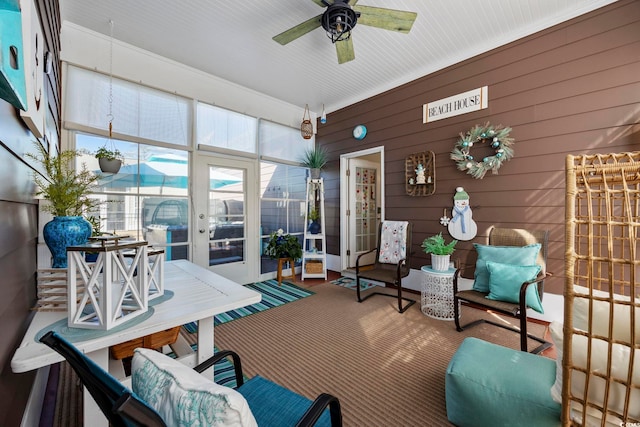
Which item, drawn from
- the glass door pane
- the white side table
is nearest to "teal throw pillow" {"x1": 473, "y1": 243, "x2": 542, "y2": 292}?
the white side table

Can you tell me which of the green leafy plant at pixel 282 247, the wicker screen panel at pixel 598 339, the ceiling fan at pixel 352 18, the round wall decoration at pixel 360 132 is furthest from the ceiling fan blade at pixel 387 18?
the green leafy plant at pixel 282 247

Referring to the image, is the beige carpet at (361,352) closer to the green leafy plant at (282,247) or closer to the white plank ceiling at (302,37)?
the green leafy plant at (282,247)

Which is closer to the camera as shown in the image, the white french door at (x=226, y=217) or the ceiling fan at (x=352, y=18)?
the ceiling fan at (x=352, y=18)

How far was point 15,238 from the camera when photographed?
0.99 m

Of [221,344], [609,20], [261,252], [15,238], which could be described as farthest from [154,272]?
[609,20]

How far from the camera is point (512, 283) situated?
2.26 metres

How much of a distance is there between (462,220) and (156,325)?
3.35m

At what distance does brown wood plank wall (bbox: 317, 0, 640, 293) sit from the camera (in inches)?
94.5

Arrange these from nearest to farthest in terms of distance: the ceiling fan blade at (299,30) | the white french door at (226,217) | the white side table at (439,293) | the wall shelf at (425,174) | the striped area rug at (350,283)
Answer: the ceiling fan blade at (299,30), the white side table at (439,293), the wall shelf at (425,174), the white french door at (226,217), the striped area rug at (350,283)

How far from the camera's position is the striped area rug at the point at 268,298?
291 centimetres

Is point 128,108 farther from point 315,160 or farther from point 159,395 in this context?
point 159,395

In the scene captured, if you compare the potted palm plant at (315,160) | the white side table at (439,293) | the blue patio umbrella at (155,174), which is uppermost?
the potted palm plant at (315,160)

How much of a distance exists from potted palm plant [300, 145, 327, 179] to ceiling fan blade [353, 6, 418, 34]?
2.59m

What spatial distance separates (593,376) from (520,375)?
481 mm
